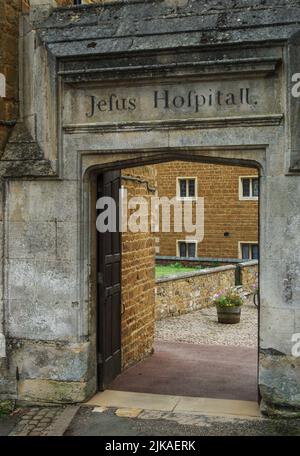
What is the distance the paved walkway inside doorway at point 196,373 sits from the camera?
8.04m

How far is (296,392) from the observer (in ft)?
20.8

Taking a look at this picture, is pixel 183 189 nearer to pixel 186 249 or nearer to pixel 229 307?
pixel 186 249

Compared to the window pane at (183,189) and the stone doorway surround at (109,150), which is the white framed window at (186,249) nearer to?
the window pane at (183,189)

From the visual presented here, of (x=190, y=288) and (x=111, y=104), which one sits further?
(x=190, y=288)

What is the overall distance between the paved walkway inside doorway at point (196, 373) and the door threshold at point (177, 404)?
294 millimetres

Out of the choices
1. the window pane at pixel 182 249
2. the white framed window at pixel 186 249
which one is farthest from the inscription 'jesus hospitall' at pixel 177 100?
the window pane at pixel 182 249

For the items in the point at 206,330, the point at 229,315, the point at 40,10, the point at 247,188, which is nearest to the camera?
the point at 40,10

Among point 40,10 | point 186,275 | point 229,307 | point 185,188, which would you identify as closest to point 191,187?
point 185,188

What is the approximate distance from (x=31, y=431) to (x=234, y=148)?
12.4 feet

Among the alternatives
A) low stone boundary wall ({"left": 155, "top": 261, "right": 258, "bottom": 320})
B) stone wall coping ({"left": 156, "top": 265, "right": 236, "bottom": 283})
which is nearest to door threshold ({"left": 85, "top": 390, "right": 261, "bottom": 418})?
low stone boundary wall ({"left": 155, "top": 261, "right": 258, "bottom": 320})

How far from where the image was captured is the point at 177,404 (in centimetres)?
725

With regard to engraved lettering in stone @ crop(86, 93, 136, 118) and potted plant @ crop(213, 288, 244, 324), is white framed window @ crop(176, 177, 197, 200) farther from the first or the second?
engraved lettering in stone @ crop(86, 93, 136, 118)

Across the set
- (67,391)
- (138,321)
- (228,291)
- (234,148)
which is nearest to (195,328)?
(228,291)

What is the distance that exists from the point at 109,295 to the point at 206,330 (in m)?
6.36
